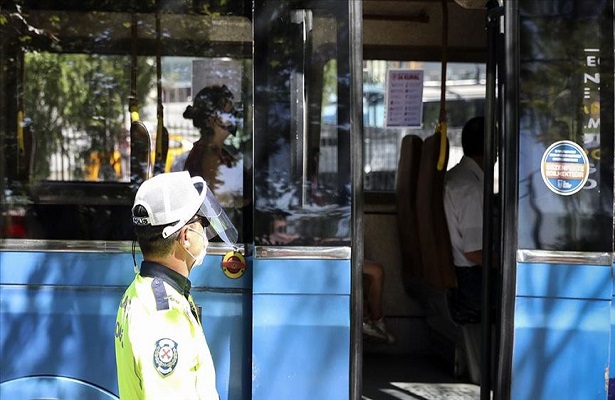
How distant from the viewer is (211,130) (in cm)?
414

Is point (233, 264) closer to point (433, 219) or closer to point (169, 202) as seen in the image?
Answer: point (169, 202)

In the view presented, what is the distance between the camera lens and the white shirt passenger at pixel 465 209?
5.59 meters

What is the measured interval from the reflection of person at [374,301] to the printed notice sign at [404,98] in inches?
43.2

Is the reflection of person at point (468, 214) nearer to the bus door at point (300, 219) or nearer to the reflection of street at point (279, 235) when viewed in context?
the bus door at point (300, 219)

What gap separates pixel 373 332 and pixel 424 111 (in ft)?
5.54

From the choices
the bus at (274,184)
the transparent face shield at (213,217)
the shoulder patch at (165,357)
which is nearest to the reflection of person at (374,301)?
the bus at (274,184)

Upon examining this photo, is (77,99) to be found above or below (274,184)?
above

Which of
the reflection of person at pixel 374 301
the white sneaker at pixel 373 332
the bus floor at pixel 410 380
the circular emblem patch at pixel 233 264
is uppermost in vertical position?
the circular emblem patch at pixel 233 264

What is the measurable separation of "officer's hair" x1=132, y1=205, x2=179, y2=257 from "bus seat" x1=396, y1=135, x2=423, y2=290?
3995 millimetres

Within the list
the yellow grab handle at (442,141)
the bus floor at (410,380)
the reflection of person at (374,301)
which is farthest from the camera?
the reflection of person at (374,301)

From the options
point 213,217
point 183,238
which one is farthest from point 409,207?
point 183,238

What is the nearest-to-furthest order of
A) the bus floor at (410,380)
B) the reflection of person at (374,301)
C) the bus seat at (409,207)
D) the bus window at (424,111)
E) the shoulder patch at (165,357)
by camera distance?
the shoulder patch at (165,357)
the bus floor at (410,380)
the reflection of person at (374,301)
the bus seat at (409,207)
the bus window at (424,111)

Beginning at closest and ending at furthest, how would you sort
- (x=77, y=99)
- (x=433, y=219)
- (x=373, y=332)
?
1. (x=77, y=99)
2. (x=433, y=219)
3. (x=373, y=332)

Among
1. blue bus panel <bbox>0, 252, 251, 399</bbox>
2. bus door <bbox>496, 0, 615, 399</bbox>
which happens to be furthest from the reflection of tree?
bus door <bbox>496, 0, 615, 399</bbox>
